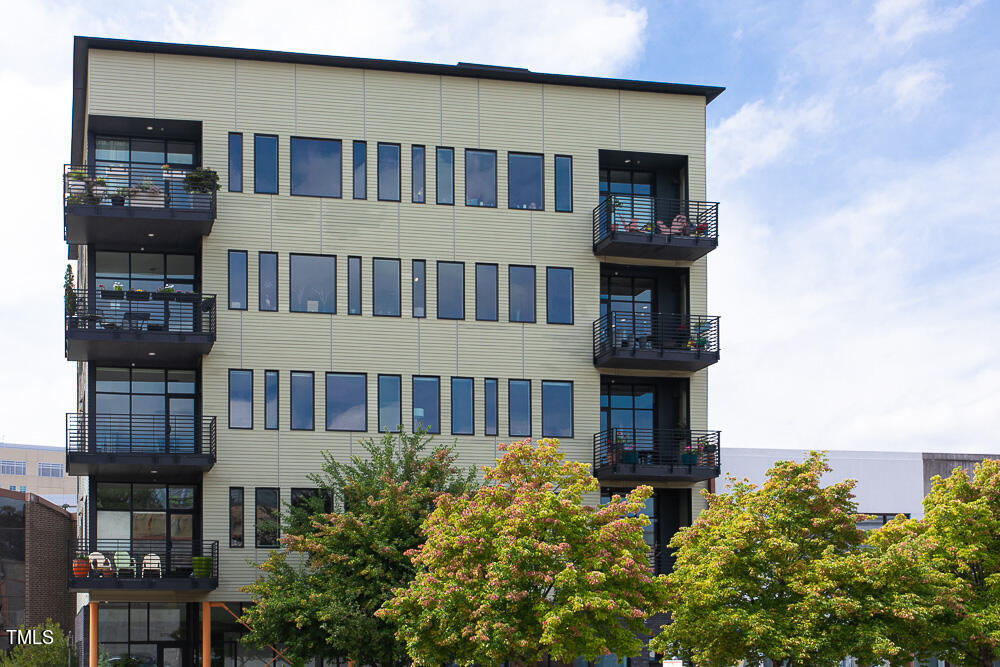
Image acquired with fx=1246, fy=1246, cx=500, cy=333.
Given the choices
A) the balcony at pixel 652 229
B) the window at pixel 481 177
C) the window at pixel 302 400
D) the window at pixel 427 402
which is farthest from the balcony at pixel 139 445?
the balcony at pixel 652 229

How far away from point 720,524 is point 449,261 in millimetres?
14440

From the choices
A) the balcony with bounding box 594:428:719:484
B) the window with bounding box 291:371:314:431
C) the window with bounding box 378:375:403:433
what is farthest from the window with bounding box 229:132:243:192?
the balcony with bounding box 594:428:719:484

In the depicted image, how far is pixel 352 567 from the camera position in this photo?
34156mm

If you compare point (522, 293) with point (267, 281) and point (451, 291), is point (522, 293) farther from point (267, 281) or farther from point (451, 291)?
point (267, 281)

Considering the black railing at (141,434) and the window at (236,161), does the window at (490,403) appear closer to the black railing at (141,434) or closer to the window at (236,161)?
the black railing at (141,434)

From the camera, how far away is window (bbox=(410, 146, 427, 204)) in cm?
4191

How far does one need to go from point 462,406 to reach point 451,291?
3.89 metres

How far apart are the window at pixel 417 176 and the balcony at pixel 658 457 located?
1000 cm

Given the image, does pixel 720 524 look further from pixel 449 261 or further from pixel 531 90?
pixel 531 90

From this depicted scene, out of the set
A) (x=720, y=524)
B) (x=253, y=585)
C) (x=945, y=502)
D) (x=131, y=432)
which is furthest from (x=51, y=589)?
(x=945, y=502)

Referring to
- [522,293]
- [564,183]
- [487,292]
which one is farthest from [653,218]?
[487,292]

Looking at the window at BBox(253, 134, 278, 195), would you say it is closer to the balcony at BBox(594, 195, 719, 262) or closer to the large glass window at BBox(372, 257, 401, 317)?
the large glass window at BBox(372, 257, 401, 317)

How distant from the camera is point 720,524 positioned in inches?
1250

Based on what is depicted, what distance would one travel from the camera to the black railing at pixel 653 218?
42062 mm
